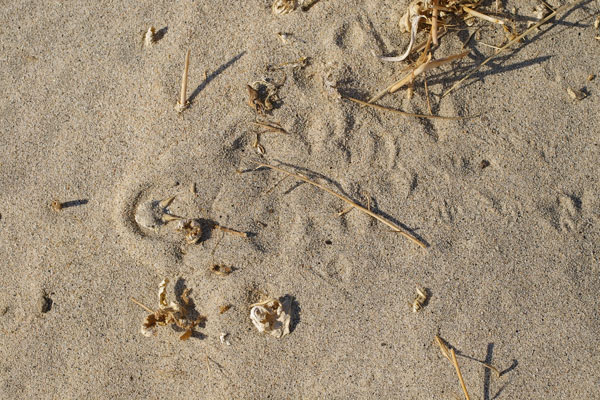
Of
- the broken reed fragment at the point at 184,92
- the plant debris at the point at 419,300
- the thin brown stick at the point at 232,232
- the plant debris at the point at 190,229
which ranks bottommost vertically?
the plant debris at the point at 419,300

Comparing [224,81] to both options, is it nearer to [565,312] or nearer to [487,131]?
[487,131]

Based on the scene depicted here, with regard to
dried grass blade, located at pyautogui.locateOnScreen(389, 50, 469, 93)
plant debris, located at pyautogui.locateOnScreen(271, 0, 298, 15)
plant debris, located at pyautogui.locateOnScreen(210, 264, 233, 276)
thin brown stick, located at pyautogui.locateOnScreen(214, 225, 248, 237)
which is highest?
plant debris, located at pyautogui.locateOnScreen(271, 0, 298, 15)

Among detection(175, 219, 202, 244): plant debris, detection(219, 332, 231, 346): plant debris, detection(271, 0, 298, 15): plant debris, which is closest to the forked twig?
detection(271, 0, 298, 15): plant debris

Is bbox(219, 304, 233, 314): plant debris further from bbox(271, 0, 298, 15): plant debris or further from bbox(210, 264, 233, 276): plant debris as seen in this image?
bbox(271, 0, 298, 15): plant debris

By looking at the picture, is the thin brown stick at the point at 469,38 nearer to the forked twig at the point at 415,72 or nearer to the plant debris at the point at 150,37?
the forked twig at the point at 415,72

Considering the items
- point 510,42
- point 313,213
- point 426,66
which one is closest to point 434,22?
point 426,66

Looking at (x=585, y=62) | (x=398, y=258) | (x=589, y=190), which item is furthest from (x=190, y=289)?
(x=585, y=62)

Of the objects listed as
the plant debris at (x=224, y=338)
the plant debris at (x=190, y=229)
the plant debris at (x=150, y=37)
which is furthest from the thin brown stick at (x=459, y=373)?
the plant debris at (x=150, y=37)
